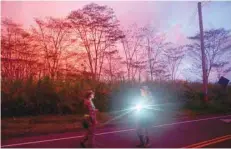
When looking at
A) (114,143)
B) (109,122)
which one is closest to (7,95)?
(109,122)

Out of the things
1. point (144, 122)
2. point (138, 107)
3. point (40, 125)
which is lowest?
point (40, 125)

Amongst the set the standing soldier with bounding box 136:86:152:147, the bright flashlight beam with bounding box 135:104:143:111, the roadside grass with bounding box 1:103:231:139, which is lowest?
the roadside grass with bounding box 1:103:231:139

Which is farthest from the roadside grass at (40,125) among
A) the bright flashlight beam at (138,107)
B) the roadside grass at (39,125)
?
the bright flashlight beam at (138,107)

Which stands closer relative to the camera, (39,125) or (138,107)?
(138,107)

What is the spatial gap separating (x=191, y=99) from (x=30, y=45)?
15349 mm

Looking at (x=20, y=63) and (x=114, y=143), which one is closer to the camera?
(x=114, y=143)

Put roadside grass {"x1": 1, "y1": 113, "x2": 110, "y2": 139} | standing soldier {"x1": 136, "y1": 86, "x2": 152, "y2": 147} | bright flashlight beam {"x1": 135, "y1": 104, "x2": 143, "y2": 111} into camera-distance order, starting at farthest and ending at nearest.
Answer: roadside grass {"x1": 1, "y1": 113, "x2": 110, "y2": 139}
bright flashlight beam {"x1": 135, "y1": 104, "x2": 143, "y2": 111}
standing soldier {"x1": 136, "y1": 86, "x2": 152, "y2": 147}

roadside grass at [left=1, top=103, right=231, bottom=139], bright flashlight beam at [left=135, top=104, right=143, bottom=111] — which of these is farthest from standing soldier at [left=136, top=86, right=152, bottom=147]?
roadside grass at [left=1, top=103, right=231, bottom=139]

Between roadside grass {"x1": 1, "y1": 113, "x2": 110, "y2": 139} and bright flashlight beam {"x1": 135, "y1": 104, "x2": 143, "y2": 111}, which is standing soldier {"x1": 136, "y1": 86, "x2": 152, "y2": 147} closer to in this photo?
bright flashlight beam {"x1": 135, "y1": 104, "x2": 143, "y2": 111}

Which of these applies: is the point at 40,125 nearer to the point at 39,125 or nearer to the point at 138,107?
the point at 39,125

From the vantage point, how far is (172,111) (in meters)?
22.1

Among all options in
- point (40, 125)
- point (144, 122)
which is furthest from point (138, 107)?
point (40, 125)

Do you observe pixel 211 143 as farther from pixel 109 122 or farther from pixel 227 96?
pixel 227 96

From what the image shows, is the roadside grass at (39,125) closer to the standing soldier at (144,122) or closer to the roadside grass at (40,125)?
the roadside grass at (40,125)
